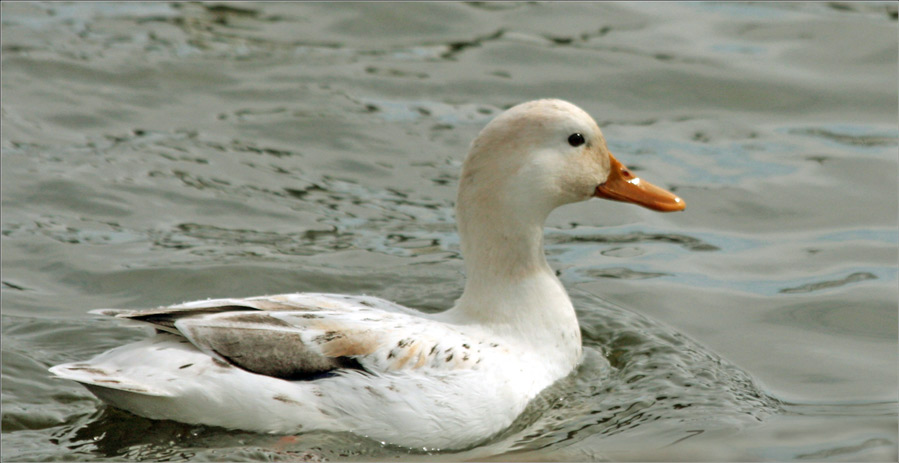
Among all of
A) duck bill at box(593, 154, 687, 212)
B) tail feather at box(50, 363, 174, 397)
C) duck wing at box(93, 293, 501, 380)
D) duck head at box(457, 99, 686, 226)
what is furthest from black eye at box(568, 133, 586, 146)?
tail feather at box(50, 363, 174, 397)

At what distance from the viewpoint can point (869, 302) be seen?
352 inches

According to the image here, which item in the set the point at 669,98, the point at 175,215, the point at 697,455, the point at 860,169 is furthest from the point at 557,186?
the point at 669,98

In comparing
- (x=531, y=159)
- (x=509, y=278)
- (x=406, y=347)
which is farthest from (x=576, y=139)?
(x=406, y=347)

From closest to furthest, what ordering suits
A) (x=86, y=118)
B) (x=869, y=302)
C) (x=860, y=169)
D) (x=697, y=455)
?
1. (x=697, y=455)
2. (x=869, y=302)
3. (x=860, y=169)
4. (x=86, y=118)

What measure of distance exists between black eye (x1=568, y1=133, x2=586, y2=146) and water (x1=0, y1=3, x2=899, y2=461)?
1402 millimetres

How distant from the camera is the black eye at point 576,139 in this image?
7086 millimetres

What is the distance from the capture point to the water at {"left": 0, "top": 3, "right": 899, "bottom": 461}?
7.15 meters

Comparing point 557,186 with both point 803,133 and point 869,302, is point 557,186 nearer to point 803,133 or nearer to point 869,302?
point 869,302

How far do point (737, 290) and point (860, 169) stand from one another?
2.62 m

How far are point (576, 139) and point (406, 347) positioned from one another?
5.30ft

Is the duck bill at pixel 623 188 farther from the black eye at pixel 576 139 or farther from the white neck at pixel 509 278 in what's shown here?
the white neck at pixel 509 278

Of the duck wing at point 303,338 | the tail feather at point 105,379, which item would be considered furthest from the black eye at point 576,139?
the tail feather at point 105,379

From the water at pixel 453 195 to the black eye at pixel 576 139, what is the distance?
1402 millimetres

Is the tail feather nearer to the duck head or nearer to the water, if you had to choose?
the water
